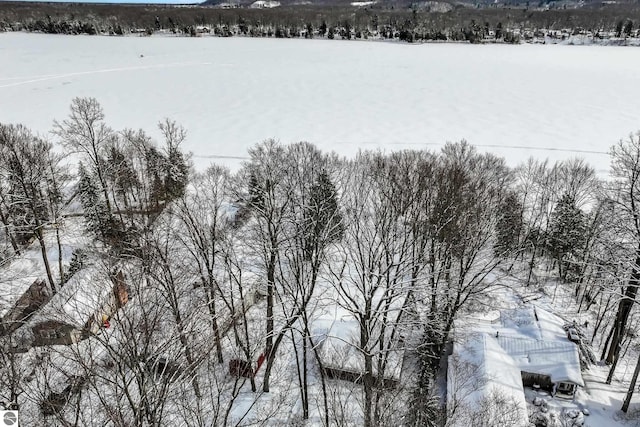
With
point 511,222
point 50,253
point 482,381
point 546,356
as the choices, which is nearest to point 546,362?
point 546,356

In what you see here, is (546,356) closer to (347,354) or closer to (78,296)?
(347,354)

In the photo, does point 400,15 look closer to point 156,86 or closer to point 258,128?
point 156,86

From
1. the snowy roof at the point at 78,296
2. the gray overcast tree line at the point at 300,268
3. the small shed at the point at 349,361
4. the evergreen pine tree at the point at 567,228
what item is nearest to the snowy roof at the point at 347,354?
the small shed at the point at 349,361

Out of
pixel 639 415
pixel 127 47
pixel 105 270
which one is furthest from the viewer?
pixel 127 47

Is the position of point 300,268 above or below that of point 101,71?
below

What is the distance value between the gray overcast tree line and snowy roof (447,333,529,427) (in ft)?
3.23

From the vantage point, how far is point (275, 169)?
25344mm

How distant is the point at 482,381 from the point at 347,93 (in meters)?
52.2

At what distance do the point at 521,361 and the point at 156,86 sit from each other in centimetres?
6499

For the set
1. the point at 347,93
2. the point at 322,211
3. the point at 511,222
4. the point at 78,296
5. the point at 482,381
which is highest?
the point at 322,211

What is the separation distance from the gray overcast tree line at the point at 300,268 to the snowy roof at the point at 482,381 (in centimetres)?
98

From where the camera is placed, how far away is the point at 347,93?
211 feet

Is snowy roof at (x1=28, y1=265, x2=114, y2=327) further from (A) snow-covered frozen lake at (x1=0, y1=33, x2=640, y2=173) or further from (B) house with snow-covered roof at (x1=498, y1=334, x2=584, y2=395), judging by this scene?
(A) snow-covered frozen lake at (x1=0, y1=33, x2=640, y2=173)

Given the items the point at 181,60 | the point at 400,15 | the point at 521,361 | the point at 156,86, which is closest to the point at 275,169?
the point at 521,361
